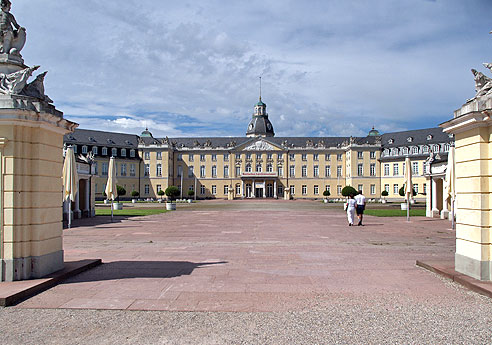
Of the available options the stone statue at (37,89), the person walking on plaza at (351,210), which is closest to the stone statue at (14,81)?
the stone statue at (37,89)

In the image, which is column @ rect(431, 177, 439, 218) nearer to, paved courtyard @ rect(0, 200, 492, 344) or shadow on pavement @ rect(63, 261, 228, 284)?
paved courtyard @ rect(0, 200, 492, 344)

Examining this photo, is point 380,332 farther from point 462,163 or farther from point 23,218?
point 23,218

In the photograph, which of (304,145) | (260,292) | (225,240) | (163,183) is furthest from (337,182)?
(260,292)

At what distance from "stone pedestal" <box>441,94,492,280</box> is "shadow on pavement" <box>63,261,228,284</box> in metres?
4.95

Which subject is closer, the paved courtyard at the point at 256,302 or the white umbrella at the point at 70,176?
the paved courtyard at the point at 256,302

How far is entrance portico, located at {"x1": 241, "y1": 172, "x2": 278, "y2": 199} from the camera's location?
265 ft

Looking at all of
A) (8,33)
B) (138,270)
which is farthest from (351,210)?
(8,33)

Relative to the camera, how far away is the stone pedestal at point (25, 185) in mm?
6711

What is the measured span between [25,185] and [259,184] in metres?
74.6

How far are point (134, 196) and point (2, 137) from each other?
69.7 meters

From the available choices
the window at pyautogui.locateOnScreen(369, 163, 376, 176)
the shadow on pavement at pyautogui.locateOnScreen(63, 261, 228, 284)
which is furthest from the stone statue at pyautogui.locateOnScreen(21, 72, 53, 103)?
the window at pyautogui.locateOnScreen(369, 163, 376, 176)

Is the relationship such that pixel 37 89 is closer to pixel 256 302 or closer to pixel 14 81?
pixel 14 81

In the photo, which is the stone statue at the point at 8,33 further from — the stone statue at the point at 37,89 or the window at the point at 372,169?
the window at the point at 372,169

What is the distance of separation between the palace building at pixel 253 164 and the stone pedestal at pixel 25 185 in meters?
72.0
